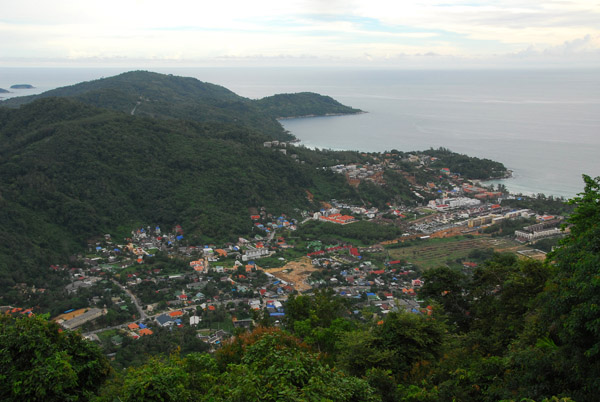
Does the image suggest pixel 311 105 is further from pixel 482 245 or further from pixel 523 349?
pixel 523 349

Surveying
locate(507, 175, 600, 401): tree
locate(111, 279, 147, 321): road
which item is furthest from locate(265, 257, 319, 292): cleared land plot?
locate(507, 175, 600, 401): tree

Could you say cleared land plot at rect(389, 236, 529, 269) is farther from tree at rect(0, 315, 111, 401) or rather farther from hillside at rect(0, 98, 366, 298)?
tree at rect(0, 315, 111, 401)

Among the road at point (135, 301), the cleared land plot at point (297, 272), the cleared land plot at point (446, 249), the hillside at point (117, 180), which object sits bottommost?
the road at point (135, 301)

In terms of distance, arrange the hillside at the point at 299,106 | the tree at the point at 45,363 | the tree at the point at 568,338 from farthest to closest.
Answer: the hillside at the point at 299,106 → the tree at the point at 45,363 → the tree at the point at 568,338

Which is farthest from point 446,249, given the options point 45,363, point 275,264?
point 45,363

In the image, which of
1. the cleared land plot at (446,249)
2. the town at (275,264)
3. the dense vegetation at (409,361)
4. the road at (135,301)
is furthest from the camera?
the cleared land plot at (446,249)

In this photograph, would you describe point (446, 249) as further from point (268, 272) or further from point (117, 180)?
point (117, 180)

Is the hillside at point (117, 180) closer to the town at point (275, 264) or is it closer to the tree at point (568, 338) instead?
the town at point (275, 264)

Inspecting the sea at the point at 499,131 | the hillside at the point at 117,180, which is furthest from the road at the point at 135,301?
the sea at the point at 499,131
